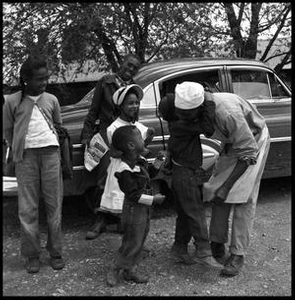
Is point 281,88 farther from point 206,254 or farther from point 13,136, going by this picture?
point 13,136

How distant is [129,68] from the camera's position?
13.5 ft

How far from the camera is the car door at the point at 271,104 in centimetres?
509

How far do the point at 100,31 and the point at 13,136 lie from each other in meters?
4.03

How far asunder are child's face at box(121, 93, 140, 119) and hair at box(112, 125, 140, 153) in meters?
0.33

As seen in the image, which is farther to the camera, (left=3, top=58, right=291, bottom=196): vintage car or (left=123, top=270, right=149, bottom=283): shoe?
(left=3, top=58, right=291, bottom=196): vintage car

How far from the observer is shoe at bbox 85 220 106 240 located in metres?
4.27

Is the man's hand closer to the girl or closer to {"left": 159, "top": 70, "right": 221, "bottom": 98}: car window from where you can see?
the girl

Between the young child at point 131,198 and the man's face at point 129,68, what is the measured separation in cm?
101

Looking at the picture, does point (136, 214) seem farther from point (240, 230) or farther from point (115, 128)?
point (240, 230)

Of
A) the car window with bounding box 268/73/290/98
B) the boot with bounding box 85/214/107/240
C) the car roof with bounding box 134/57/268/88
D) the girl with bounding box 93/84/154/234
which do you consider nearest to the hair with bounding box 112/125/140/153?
the girl with bounding box 93/84/154/234

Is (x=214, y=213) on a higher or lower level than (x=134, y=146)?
lower

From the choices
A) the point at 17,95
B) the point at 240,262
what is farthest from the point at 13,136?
the point at 240,262

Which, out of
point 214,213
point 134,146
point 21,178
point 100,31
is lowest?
point 214,213

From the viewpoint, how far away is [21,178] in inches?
137
